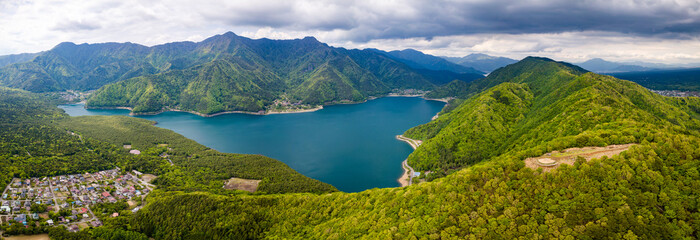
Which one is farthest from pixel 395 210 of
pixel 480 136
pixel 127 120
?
pixel 127 120

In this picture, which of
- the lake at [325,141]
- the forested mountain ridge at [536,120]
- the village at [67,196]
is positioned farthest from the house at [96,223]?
the forested mountain ridge at [536,120]

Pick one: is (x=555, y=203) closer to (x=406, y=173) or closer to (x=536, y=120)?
(x=406, y=173)

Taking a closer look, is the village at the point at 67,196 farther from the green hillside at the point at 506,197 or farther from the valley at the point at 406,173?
the green hillside at the point at 506,197

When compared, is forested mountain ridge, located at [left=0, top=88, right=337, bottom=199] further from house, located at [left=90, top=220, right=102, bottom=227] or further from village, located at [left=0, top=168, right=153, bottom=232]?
house, located at [left=90, top=220, right=102, bottom=227]

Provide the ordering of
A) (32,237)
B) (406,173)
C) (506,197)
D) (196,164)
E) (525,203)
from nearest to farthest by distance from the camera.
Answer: (525,203) < (506,197) < (32,237) < (406,173) < (196,164)

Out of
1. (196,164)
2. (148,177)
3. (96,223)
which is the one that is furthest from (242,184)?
(148,177)

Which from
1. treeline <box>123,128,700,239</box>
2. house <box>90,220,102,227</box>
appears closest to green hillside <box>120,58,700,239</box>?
treeline <box>123,128,700,239</box>
